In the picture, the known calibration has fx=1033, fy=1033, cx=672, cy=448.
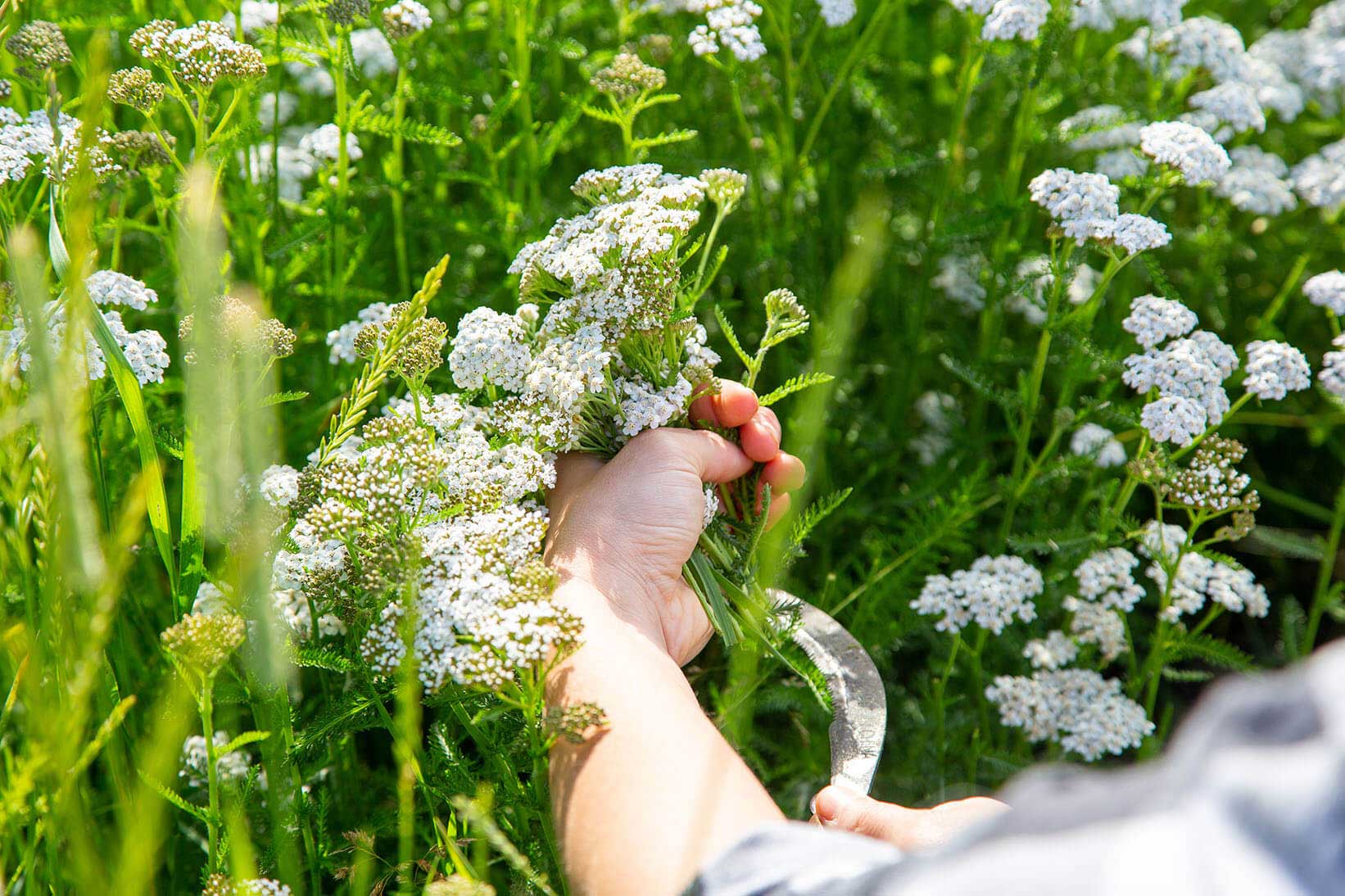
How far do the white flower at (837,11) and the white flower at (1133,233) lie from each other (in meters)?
0.85

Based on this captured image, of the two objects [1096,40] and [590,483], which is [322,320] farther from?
[1096,40]

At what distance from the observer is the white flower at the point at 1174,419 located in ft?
6.93

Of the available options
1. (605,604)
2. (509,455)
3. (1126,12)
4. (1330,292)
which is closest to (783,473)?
(605,604)

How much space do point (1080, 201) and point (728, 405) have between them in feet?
2.82

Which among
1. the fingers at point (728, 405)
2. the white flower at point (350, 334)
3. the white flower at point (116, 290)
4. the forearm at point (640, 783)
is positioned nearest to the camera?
the forearm at point (640, 783)

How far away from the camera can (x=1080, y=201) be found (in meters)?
2.16

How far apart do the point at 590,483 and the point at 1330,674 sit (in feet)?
4.41

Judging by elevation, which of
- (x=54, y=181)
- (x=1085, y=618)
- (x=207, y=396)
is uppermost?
(x=54, y=181)

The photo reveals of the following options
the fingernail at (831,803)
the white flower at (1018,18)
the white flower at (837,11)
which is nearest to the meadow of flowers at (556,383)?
the white flower at (1018,18)

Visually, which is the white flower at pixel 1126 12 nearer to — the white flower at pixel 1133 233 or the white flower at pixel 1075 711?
the white flower at pixel 1133 233

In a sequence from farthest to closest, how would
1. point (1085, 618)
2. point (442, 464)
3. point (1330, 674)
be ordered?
point (1085, 618) → point (442, 464) → point (1330, 674)

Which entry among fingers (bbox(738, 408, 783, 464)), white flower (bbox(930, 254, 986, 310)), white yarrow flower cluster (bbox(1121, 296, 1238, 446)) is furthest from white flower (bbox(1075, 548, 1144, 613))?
white flower (bbox(930, 254, 986, 310))

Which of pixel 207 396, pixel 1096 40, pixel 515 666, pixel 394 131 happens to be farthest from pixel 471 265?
pixel 1096 40

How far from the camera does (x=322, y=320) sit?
2.70m
